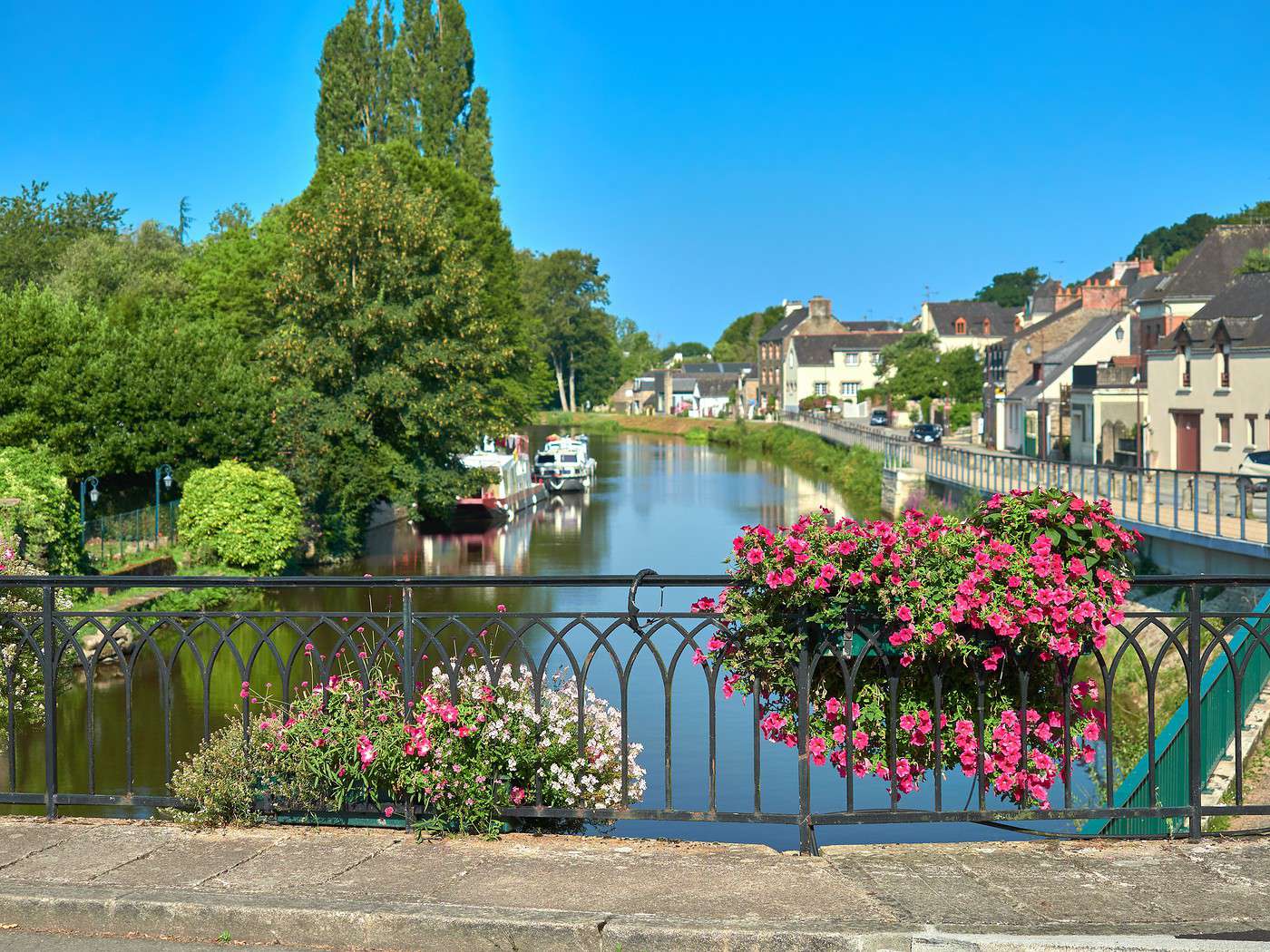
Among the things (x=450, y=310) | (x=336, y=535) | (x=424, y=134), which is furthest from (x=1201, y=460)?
(x=424, y=134)

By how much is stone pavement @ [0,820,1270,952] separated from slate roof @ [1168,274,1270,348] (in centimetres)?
3741

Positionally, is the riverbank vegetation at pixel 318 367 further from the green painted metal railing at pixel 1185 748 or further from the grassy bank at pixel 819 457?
the green painted metal railing at pixel 1185 748

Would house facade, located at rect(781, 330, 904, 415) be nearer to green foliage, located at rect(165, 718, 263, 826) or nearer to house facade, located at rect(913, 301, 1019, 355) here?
house facade, located at rect(913, 301, 1019, 355)

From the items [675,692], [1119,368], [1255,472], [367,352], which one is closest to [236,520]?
[367,352]

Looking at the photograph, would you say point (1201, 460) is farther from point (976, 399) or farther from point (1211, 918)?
point (976, 399)

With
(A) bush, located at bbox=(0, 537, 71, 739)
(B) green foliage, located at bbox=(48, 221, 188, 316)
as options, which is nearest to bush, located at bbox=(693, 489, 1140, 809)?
(A) bush, located at bbox=(0, 537, 71, 739)

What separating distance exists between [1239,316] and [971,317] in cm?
9098

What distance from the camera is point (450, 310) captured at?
3909 centimetres

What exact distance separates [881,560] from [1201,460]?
40.3 meters

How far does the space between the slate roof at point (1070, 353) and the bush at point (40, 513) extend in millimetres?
52501

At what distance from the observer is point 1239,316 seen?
4119 cm

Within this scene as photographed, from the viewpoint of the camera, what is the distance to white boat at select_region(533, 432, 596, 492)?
6425cm

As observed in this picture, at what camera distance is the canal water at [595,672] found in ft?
49.1

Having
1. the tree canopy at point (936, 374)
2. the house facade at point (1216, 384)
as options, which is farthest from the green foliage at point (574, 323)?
the house facade at point (1216, 384)
